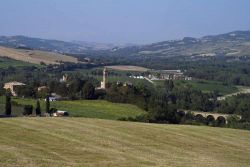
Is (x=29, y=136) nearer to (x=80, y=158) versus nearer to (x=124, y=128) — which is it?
(x=80, y=158)

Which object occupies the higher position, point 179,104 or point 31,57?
point 31,57

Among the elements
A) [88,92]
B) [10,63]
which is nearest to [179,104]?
[88,92]

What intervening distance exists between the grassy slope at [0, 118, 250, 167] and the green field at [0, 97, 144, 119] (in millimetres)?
29891

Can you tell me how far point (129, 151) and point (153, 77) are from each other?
140 meters

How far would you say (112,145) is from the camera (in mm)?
28891

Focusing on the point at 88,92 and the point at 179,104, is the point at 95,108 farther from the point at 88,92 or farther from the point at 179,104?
the point at 179,104

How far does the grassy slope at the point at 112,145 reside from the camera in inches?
928

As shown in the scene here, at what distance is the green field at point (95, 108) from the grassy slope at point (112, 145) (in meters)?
29.9

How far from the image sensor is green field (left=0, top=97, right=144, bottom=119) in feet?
229

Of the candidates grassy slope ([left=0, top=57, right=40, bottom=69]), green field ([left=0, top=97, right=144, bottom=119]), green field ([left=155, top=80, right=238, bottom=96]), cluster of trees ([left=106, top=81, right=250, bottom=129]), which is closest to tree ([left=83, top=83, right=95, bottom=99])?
cluster of trees ([left=106, top=81, right=250, bottom=129])

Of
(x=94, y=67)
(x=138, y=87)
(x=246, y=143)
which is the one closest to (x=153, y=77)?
(x=94, y=67)

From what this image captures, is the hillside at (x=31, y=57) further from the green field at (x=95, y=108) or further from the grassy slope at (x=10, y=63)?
the green field at (x=95, y=108)

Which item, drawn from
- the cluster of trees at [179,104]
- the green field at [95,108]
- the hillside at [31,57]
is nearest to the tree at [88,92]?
the cluster of trees at [179,104]

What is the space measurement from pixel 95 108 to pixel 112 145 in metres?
48.9
